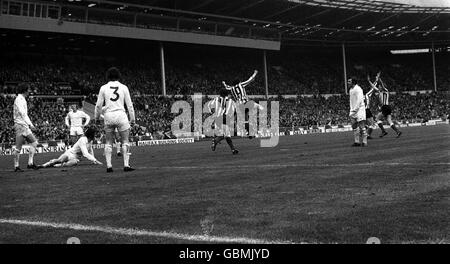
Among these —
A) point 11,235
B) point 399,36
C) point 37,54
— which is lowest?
point 11,235

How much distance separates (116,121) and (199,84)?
49.2 meters

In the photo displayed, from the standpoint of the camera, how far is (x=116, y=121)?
11.4m

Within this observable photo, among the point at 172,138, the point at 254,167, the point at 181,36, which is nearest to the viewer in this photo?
the point at 254,167

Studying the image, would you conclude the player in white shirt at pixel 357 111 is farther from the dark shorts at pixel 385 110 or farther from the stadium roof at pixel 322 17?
the stadium roof at pixel 322 17

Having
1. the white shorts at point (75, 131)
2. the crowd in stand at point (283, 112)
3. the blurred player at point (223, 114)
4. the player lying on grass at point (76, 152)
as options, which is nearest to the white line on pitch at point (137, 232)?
the player lying on grass at point (76, 152)

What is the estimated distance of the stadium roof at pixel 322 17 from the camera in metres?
57.5

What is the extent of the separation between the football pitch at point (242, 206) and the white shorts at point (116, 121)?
4.22 ft

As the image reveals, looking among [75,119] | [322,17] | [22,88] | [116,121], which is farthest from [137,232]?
[322,17]

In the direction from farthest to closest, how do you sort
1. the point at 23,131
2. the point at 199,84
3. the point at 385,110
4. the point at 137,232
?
the point at 199,84, the point at 385,110, the point at 23,131, the point at 137,232

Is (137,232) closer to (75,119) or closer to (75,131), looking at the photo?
(75,119)

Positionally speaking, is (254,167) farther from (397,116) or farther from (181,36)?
(397,116)
